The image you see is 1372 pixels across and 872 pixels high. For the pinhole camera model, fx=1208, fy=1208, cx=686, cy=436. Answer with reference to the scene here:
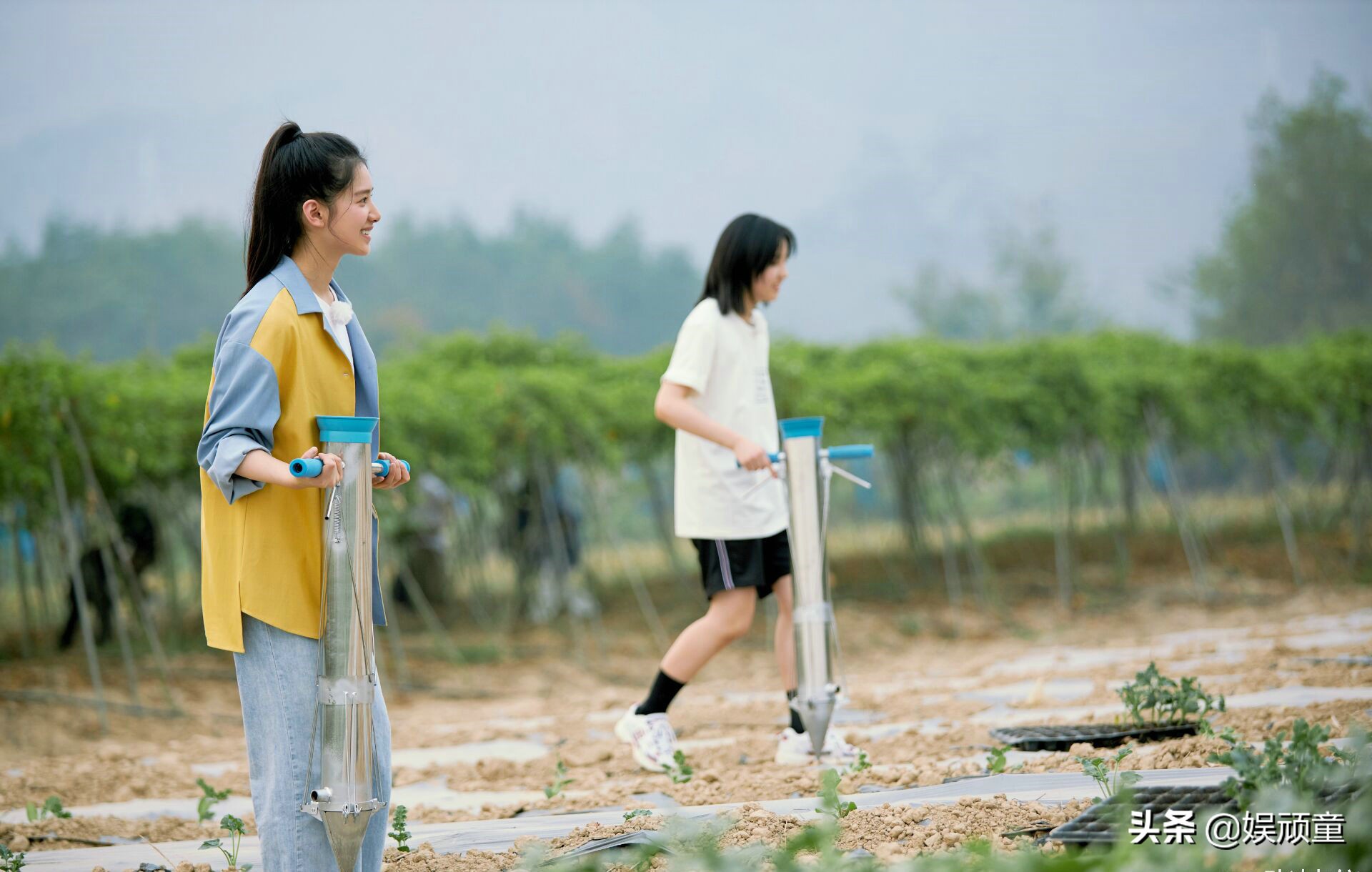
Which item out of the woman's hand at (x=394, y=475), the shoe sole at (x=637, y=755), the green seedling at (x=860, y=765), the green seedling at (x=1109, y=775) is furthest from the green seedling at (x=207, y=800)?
the green seedling at (x=1109, y=775)

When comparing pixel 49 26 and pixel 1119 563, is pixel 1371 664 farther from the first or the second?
pixel 49 26

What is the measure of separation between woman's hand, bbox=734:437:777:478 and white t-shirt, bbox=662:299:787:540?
229mm

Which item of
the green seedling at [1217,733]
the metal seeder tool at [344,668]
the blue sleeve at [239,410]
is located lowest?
the green seedling at [1217,733]

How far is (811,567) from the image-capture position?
2.71 metres

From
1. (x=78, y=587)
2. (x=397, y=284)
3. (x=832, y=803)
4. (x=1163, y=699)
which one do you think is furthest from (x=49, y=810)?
(x=397, y=284)

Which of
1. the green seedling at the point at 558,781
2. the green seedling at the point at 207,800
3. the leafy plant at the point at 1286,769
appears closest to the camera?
the leafy plant at the point at 1286,769

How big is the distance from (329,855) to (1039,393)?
20.5ft

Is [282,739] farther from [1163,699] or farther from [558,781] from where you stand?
[1163,699]

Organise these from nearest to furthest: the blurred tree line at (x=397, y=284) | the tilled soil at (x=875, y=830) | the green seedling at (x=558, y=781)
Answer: the tilled soil at (x=875, y=830), the green seedling at (x=558, y=781), the blurred tree line at (x=397, y=284)

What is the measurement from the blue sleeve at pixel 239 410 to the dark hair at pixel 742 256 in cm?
151

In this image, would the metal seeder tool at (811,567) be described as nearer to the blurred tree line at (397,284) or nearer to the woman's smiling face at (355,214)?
the woman's smiling face at (355,214)

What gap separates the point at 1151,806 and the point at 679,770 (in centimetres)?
133

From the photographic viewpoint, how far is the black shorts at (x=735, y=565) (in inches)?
116

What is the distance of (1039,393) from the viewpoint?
733cm
